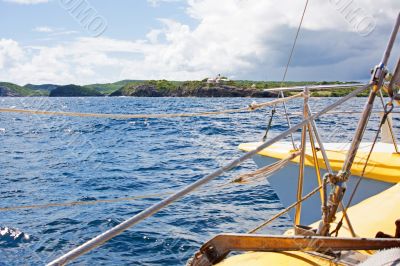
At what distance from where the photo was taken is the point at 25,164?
15656 mm

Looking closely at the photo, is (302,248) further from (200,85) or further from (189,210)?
(200,85)

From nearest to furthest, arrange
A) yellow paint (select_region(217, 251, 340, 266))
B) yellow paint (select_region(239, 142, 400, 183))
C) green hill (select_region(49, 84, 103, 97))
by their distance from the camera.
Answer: yellow paint (select_region(217, 251, 340, 266))
yellow paint (select_region(239, 142, 400, 183))
green hill (select_region(49, 84, 103, 97))

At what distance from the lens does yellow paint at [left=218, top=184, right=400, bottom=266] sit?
2680mm

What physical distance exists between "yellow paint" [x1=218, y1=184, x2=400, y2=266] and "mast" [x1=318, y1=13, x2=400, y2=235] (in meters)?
0.32

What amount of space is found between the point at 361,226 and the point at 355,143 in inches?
37.5

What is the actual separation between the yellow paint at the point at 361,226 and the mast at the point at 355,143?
32cm

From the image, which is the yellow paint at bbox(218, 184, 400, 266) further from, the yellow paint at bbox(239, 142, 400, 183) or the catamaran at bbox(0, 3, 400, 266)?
the yellow paint at bbox(239, 142, 400, 183)

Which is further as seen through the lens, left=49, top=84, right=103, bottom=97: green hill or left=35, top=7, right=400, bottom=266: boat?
left=49, top=84, right=103, bottom=97: green hill

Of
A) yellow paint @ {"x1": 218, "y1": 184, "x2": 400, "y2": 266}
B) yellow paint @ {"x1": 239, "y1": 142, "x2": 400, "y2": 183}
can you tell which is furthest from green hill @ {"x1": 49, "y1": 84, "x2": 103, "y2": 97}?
yellow paint @ {"x1": 218, "y1": 184, "x2": 400, "y2": 266}

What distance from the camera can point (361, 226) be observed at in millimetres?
3451

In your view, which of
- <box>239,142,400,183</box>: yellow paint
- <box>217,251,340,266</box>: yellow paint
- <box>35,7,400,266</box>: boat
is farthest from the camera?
<box>239,142,400,183</box>: yellow paint

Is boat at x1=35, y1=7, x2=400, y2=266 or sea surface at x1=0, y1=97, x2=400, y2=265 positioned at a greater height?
boat at x1=35, y1=7, x2=400, y2=266

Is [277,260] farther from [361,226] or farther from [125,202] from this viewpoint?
[125,202]

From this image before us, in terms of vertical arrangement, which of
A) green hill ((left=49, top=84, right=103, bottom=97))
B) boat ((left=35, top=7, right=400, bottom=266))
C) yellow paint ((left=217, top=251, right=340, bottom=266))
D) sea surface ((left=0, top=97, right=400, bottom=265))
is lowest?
sea surface ((left=0, top=97, right=400, bottom=265))
